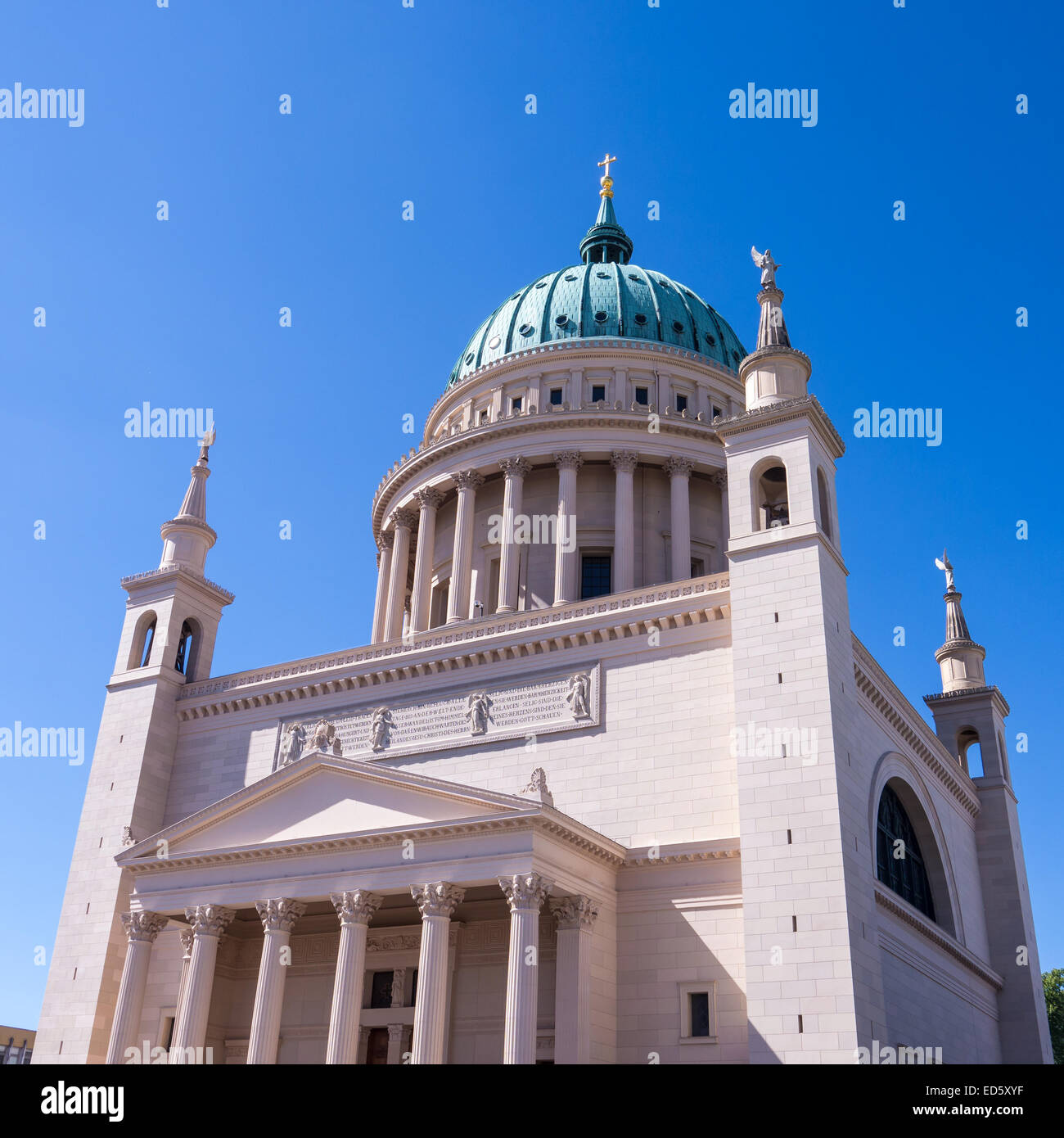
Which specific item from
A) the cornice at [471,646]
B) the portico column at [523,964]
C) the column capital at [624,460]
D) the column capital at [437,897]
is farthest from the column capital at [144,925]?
the column capital at [624,460]

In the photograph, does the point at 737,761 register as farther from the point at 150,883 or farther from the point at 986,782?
the point at 986,782

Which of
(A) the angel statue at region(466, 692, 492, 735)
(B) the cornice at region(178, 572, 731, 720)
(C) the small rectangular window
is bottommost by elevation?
(C) the small rectangular window

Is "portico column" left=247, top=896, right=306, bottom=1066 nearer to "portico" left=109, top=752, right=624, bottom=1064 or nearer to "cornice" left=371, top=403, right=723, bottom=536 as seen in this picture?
"portico" left=109, top=752, right=624, bottom=1064

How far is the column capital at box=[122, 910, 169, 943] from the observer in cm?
3069

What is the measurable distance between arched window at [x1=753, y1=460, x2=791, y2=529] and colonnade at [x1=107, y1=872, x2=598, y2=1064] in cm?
1158

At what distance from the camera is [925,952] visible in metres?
32.2

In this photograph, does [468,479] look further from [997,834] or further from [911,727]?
[997,834]

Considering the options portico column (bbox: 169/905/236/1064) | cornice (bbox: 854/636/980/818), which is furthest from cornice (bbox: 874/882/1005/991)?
portico column (bbox: 169/905/236/1064)

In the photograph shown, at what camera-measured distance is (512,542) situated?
154ft

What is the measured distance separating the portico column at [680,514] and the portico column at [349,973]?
69.9 feet

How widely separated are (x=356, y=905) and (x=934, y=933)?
16.6 metres

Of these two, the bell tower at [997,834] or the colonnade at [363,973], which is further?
the bell tower at [997,834]

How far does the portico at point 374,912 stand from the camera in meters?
25.9

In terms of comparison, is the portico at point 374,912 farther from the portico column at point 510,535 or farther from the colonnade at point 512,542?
the colonnade at point 512,542
